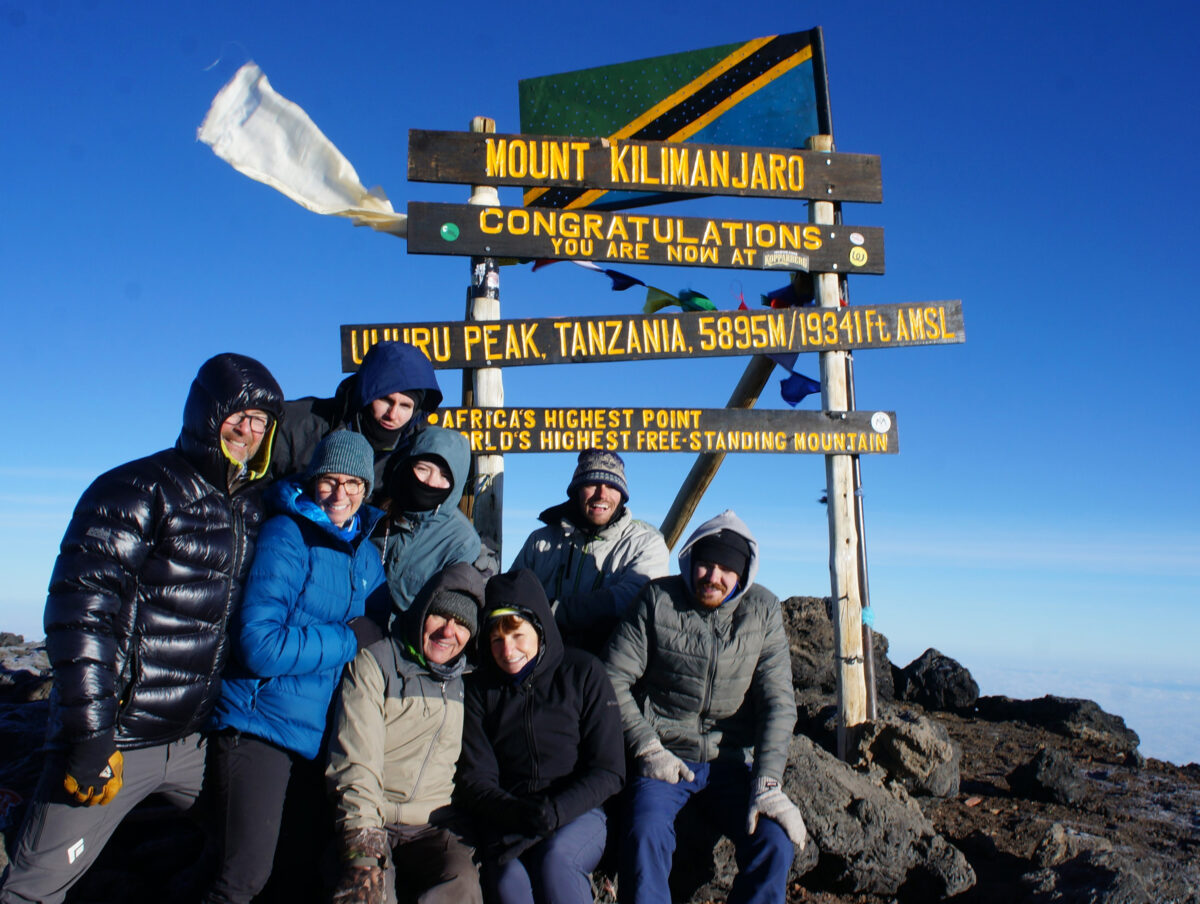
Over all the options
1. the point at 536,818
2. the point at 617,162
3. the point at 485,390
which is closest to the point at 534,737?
the point at 536,818

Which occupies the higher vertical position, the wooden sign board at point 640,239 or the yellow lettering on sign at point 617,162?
the yellow lettering on sign at point 617,162

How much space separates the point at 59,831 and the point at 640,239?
15.5ft

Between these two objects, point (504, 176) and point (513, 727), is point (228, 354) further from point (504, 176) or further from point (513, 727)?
point (504, 176)

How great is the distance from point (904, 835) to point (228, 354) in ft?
13.2

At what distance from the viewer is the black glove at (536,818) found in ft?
11.4

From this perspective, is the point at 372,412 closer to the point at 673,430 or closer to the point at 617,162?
the point at 673,430

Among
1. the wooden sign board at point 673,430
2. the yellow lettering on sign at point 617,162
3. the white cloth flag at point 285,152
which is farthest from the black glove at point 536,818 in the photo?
the yellow lettering on sign at point 617,162

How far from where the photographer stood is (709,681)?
4133 millimetres

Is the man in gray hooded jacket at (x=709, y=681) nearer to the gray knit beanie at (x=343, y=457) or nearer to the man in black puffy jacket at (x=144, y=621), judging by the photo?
the gray knit beanie at (x=343, y=457)

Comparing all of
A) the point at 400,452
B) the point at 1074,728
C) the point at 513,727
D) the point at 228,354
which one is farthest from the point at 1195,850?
the point at 228,354

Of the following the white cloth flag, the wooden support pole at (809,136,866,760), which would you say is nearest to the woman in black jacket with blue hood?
the wooden support pole at (809,136,866,760)

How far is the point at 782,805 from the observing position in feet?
12.5

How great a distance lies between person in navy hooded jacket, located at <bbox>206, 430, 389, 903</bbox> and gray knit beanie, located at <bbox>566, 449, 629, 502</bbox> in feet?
4.65

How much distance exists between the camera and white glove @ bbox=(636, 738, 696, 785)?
154 inches
